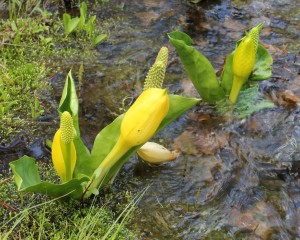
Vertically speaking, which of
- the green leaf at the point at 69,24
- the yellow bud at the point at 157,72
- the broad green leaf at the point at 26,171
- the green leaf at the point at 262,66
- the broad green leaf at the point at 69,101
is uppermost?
the yellow bud at the point at 157,72

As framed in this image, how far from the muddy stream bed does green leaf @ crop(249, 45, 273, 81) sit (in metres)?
0.28

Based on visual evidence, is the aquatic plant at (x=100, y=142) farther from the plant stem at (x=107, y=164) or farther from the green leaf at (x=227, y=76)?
the green leaf at (x=227, y=76)

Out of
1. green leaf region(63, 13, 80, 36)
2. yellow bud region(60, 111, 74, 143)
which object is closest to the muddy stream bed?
green leaf region(63, 13, 80, 36)

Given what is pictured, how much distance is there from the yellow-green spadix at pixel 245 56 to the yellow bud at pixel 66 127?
45.3 inches

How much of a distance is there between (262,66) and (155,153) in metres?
0.87

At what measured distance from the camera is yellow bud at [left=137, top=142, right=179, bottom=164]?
2.57m

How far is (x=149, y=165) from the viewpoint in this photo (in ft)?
8.77

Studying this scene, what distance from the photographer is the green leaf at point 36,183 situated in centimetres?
202

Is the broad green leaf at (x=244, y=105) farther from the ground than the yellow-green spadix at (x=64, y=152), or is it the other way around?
the yellow-green spadix at (x=64, y=152)

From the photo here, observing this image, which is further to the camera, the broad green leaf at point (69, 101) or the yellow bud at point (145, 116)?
the broad green leaf at point (69, 101)

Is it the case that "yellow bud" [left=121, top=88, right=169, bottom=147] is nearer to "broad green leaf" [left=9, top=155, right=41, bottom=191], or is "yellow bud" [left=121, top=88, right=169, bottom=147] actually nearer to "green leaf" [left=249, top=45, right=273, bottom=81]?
"broad green leaf" [left=9, top=155, right=41, bottom=191]

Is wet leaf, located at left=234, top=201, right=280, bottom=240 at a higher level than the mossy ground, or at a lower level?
lower

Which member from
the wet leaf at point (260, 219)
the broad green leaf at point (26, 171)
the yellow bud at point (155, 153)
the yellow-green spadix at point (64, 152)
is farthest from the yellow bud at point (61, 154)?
the wet leaf at point (260, 219)

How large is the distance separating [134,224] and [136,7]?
247 centimetres
